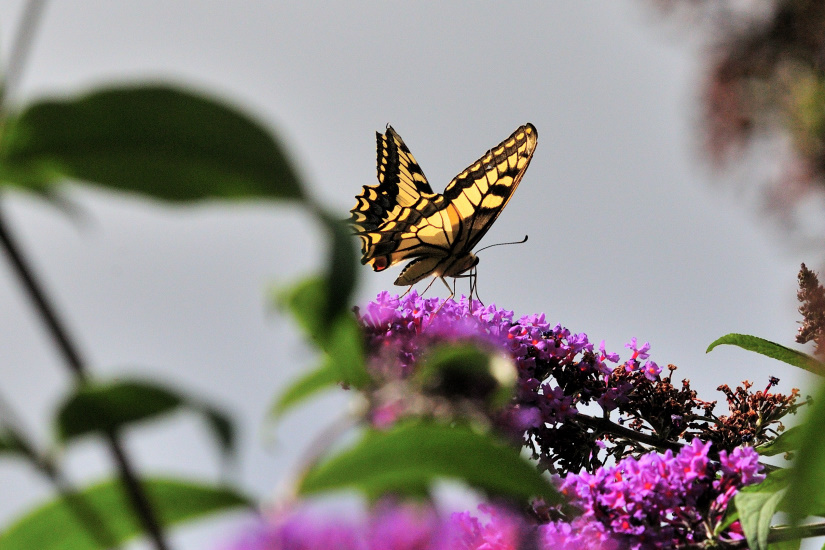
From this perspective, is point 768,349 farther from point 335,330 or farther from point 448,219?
point 448,219

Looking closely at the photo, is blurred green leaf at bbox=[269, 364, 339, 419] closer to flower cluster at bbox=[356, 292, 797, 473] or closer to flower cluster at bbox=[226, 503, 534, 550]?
flower cluster at bbox=[226, 503, 534, 550]

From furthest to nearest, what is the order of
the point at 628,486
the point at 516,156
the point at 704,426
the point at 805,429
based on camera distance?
the point at 516,156 < the point at 704,426 < the point at 628,486 < the point at 805,429

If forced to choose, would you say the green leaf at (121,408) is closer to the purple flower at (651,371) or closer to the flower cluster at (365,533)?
the flower cluster at (365,533)

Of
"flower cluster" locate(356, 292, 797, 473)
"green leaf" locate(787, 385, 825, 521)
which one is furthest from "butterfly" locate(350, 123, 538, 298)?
"green leaf" locate(787, 385, 825, 521)

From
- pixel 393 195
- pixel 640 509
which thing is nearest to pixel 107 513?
pixel 640 509

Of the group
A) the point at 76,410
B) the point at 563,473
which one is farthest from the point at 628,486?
the point at 76,410

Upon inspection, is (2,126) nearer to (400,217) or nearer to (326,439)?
(326,439)
